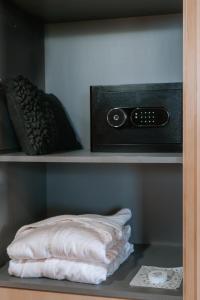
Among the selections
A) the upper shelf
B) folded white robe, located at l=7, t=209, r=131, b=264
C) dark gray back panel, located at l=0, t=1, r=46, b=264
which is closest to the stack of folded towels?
folded white robe, located at l=7, t=209, r=131, b=264

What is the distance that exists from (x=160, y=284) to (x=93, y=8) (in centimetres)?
87

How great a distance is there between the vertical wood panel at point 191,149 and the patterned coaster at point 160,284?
0.11m

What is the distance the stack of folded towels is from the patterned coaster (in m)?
0.08

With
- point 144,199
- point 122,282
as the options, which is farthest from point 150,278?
point 144,199

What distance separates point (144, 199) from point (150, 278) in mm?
428

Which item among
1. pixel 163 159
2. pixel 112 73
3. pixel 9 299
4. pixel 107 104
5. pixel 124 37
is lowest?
pixel 9 299

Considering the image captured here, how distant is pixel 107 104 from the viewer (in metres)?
1.38

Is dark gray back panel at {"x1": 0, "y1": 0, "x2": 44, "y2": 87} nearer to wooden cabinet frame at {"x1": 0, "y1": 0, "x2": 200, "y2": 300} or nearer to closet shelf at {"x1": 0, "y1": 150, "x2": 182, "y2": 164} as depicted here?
closet shelf at {"x1": 0, "y1": 150, "x2": 182, "y2": 164}

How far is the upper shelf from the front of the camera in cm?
139

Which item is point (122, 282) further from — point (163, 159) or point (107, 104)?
point (107, 104)

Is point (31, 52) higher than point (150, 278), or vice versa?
point (31, 52)

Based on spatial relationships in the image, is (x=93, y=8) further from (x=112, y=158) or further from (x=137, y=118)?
(x=112, y=158)

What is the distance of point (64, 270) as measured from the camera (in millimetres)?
1183

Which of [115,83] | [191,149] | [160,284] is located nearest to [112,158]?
[191,149]
